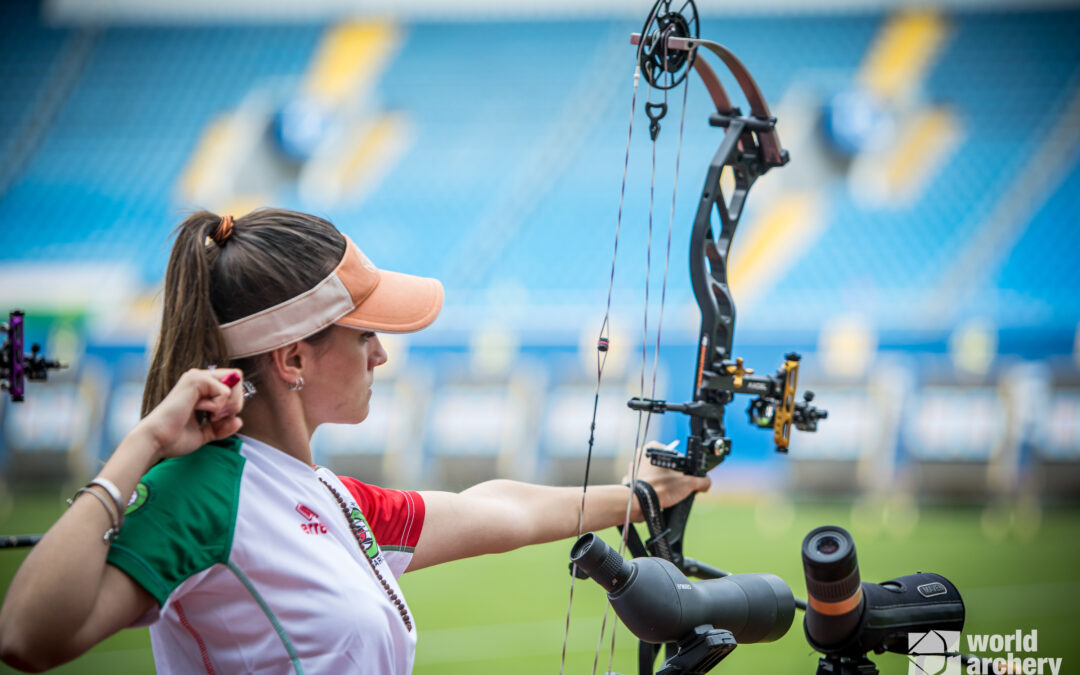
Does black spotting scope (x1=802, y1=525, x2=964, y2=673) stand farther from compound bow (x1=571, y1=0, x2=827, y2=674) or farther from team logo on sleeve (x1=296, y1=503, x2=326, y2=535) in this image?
team logo on sleeve (x1=296, y1=503, x2=326, y2=535)

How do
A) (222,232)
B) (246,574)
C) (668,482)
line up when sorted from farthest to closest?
(668,482) → (222,232) → (246,574)

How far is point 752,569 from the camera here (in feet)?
20.6

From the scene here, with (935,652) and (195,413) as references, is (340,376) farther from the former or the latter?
(935,652)

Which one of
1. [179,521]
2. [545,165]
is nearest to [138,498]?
[179,521]

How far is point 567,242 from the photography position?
11.7m

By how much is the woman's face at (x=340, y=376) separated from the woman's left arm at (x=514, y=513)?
0.33 metres

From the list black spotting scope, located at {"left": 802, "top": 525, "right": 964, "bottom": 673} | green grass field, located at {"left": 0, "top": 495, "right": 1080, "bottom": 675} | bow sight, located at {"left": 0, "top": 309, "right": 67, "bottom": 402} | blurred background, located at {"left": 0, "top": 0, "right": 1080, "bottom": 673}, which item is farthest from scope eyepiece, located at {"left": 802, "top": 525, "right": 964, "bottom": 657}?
blurred background, located at {"left": 0, "top": 0, "right": 1080, "bottom": 673}

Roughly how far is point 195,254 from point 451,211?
10672 mm

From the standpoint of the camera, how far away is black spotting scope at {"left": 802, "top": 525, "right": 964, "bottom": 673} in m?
1.49

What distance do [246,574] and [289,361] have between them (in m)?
0.30

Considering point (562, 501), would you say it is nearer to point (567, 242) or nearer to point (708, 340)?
point (708, 340)

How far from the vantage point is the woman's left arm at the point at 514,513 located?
5.82 feet

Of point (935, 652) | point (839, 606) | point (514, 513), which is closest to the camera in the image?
point (839, 606)

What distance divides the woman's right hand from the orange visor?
0.08m
